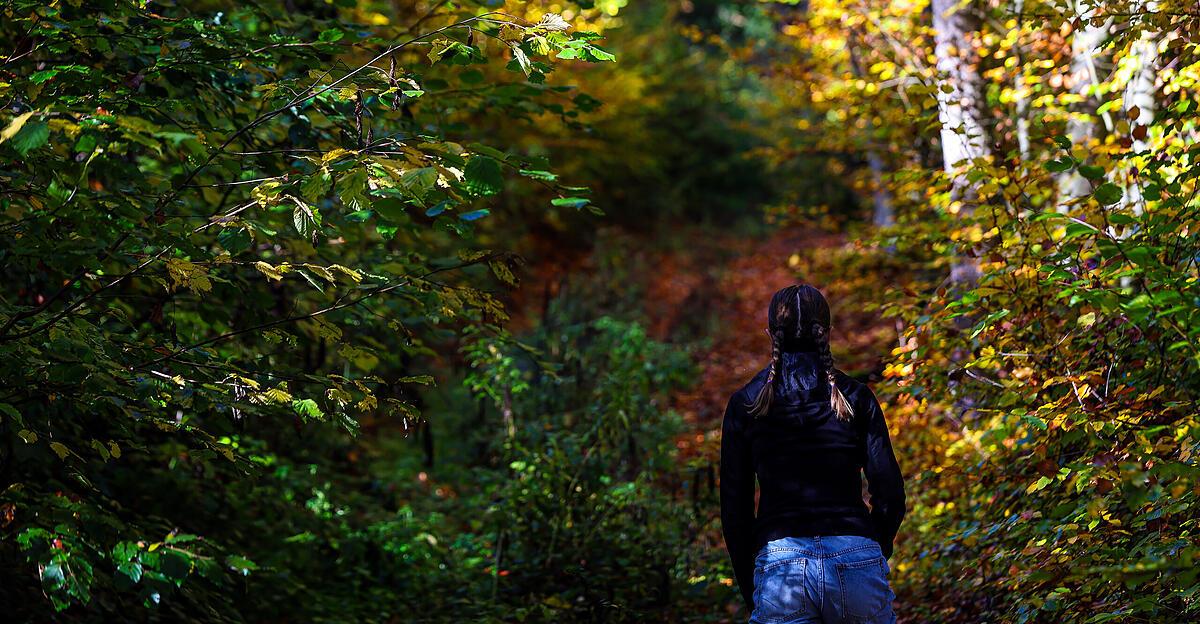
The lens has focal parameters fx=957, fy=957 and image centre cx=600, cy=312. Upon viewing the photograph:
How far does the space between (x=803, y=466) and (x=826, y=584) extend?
35 centimetres

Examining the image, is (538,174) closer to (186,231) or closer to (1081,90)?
(186,231)

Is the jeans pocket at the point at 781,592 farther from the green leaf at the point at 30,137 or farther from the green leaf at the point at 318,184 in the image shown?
the green leaf at the point at 30,137

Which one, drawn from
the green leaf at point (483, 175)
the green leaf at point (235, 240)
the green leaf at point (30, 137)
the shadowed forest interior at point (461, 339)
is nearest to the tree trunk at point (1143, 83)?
the shadowed forest interior at point (461, 339)

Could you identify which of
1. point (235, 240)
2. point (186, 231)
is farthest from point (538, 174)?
point (186, 231)

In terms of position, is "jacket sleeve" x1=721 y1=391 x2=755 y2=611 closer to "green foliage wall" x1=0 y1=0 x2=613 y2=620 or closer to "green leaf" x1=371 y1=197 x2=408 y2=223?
"green foliage wall" x1=0 y1=0 x2=613 y2=620

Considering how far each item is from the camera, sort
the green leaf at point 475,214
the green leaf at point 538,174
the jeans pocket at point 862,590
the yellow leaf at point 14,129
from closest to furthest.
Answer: the yellow leaf at point 14,129 → the jeans pocket at point 862,590 → the green leaf at point 475,214 → the green leaf at point 538,174

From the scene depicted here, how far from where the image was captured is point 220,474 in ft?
21.9

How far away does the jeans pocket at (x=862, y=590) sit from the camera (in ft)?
9.12

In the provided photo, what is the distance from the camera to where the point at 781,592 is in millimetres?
2854

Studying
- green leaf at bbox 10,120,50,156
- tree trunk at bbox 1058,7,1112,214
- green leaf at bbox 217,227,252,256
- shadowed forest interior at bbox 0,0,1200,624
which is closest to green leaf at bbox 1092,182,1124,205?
shadowed forest interior at bbox 0,0,1200,624

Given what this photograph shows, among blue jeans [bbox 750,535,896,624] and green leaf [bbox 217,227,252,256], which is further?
green leaf [bbox 217,227,252,256]

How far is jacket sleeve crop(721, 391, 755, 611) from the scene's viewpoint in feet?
10.1

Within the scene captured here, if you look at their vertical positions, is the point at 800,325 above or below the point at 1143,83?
below

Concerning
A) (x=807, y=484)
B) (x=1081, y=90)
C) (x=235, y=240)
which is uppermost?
(x=1081, y=90)
